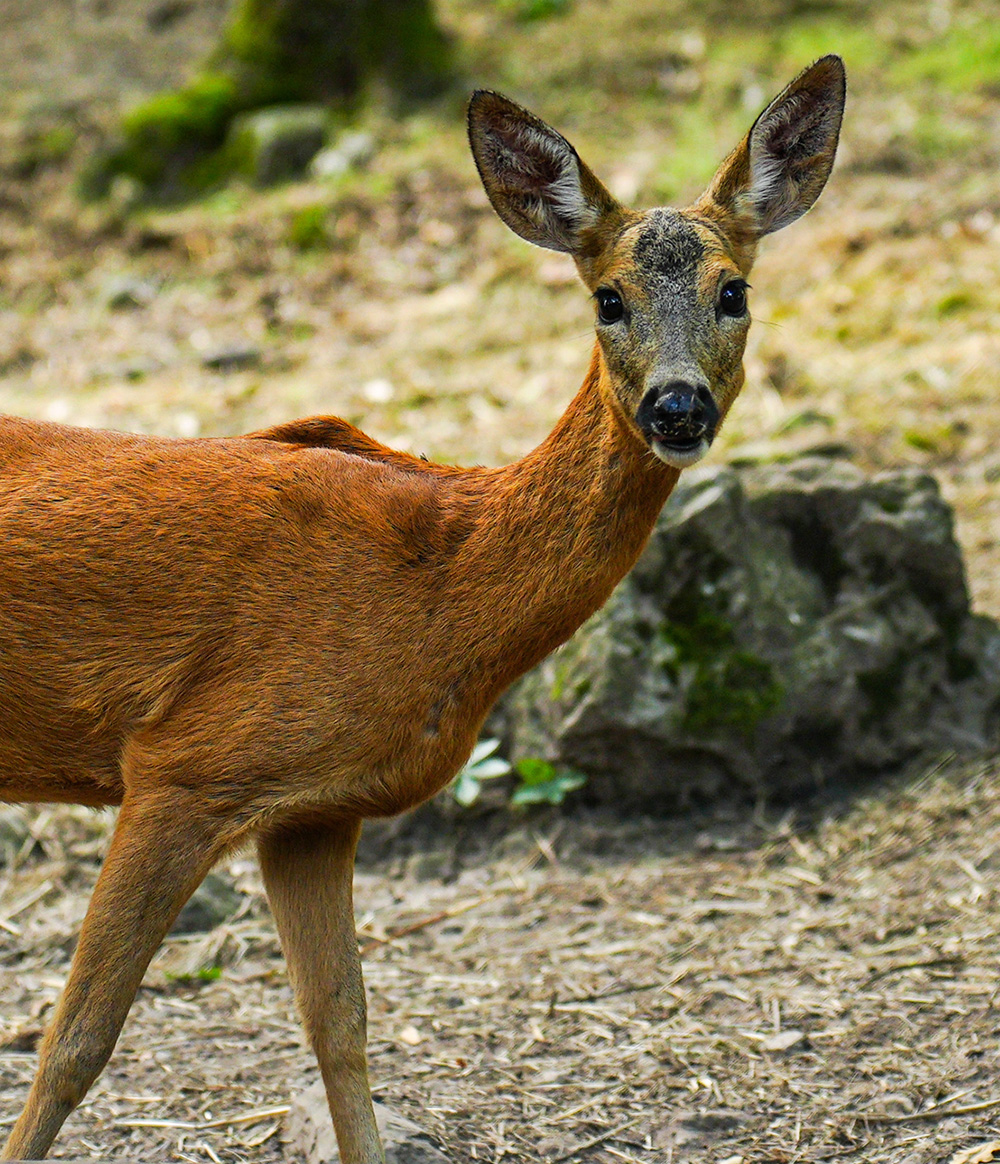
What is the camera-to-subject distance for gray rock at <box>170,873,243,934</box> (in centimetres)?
546

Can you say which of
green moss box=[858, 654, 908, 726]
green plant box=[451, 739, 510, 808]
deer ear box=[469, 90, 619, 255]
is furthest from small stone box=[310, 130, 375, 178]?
deer ear box=[469, 90, 619, 255]

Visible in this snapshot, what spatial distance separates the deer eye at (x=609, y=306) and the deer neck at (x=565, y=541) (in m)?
0.16

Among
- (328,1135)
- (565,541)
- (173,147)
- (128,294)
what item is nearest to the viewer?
(565,541)

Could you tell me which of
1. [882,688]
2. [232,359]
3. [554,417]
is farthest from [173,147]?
[882,688]

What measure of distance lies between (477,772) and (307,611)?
2130 mm

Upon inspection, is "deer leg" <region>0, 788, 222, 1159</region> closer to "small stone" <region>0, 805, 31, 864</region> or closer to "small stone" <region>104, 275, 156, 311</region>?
"small stone" <region>0, 805, 31, 864</region>

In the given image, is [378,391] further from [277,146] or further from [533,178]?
[533,178]

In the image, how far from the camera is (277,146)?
1283cm

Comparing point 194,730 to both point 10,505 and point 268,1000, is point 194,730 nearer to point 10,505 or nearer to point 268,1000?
point 10,505

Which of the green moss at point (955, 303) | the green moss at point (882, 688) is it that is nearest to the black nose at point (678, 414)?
the green moss at point (882, 688)

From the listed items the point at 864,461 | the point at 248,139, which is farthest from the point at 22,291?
the point at 864,461

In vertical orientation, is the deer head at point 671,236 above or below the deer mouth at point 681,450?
above

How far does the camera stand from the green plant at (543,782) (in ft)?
19.0

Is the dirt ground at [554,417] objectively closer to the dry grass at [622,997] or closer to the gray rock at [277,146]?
the dry grass at [622,997]
